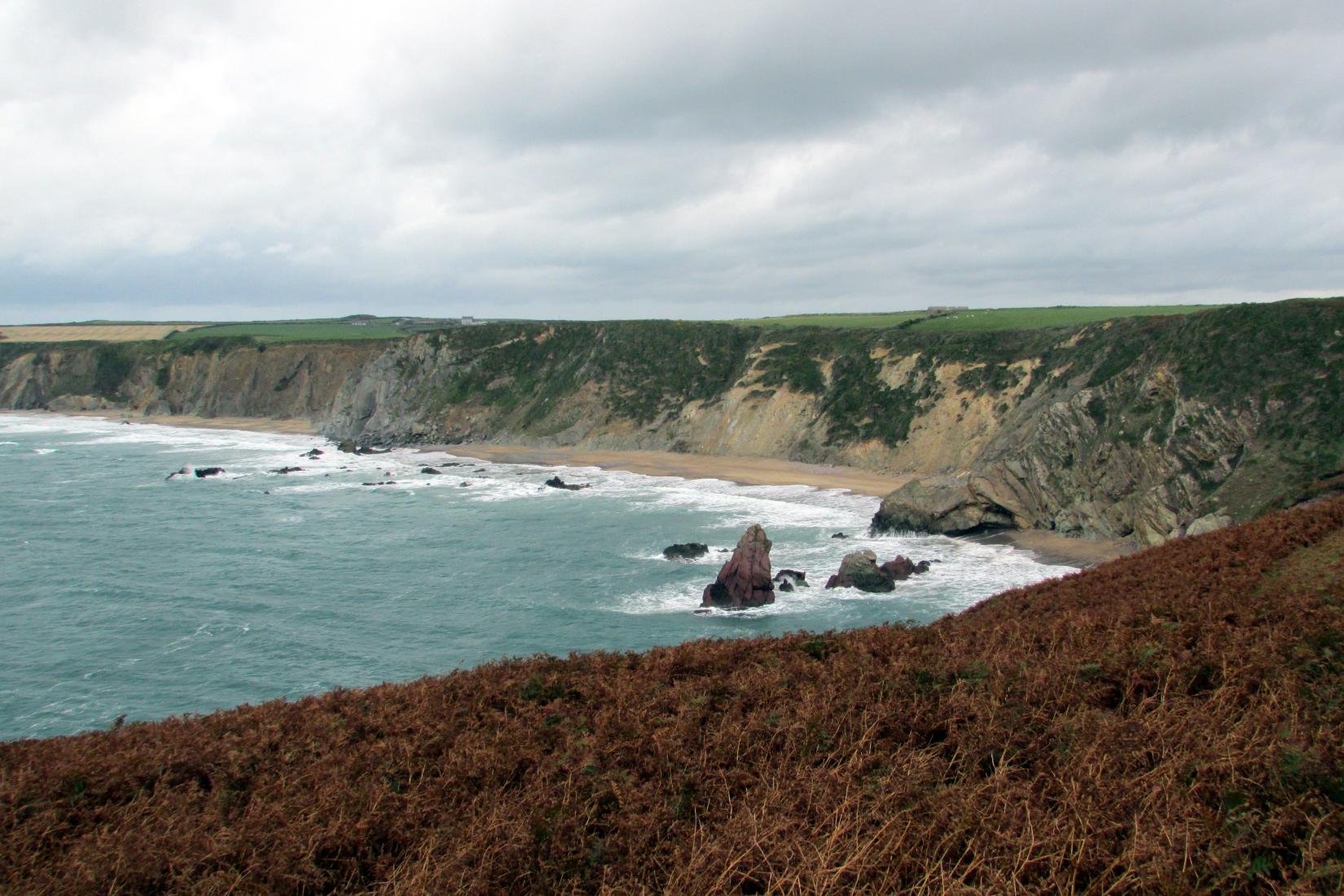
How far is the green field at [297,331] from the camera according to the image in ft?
454

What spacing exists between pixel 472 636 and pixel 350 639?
13.0 feet

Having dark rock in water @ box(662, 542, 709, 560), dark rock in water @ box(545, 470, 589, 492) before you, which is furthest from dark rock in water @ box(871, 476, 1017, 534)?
dark rock in water @ box(545, 470, 589, 492)

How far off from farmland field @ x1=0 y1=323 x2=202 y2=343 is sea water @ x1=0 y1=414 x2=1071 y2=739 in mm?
100856

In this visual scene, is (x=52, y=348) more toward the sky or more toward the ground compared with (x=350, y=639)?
more toward the sky

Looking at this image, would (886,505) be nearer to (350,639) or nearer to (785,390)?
(350,639)

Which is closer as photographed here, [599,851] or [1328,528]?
[599,851]

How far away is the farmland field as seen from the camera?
506 feet

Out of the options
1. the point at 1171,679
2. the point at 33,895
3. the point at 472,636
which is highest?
the point at 1171,679

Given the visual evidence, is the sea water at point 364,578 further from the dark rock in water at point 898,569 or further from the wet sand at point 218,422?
the wet sand at point 218,422

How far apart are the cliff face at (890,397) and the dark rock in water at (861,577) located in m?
10.5

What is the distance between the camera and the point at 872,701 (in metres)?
8.23

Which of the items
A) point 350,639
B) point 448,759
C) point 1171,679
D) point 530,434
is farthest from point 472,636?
point 530,434

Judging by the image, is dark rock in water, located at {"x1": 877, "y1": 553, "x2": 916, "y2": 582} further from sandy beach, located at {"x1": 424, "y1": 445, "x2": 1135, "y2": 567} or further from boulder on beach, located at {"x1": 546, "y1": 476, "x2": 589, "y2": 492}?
boulder on beach, located at {"x1": 546, "y1": 476, "x2": 589, "y2": 492}

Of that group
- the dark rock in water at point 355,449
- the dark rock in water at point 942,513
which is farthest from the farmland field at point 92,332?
the dark rock in water at point 942,513
